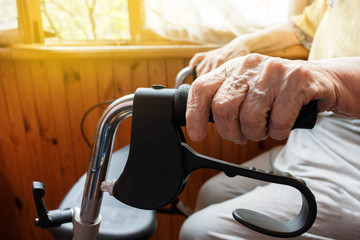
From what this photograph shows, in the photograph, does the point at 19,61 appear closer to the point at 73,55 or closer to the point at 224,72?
the point at 73,55

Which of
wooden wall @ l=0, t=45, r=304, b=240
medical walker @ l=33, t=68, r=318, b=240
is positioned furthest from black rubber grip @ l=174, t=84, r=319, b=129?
wooden wall @ l=0, t=45, r=304, b=240

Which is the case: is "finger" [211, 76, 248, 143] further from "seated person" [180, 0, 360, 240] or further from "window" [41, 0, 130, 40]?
"window" [41, 0, 130, 40]

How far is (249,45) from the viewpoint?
105 cm

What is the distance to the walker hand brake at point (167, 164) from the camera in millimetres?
394

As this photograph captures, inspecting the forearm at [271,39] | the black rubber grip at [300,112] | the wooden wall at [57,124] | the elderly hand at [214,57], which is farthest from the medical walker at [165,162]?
the wooden wall at [57,124]

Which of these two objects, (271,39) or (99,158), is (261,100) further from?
(271,39)

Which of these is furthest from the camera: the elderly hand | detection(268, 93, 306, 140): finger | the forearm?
the forearm

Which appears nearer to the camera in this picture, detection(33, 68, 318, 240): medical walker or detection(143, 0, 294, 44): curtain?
detection(33, 68, 318, 240): medical walker

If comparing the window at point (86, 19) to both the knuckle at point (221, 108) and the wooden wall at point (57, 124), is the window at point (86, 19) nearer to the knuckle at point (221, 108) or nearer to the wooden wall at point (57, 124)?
the wooden wall at point (57, 124)

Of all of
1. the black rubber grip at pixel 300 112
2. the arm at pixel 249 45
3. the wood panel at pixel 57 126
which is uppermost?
the arm at pixel 249 45

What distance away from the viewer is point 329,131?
2.75 ft

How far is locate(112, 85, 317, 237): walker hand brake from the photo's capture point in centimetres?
39

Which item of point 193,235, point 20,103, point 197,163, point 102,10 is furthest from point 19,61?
point 197,163

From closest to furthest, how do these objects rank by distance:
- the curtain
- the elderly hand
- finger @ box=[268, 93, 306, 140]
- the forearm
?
finger @ box=[268, 93, 306, 140]
the elderly hand
the forearm
the curtain
